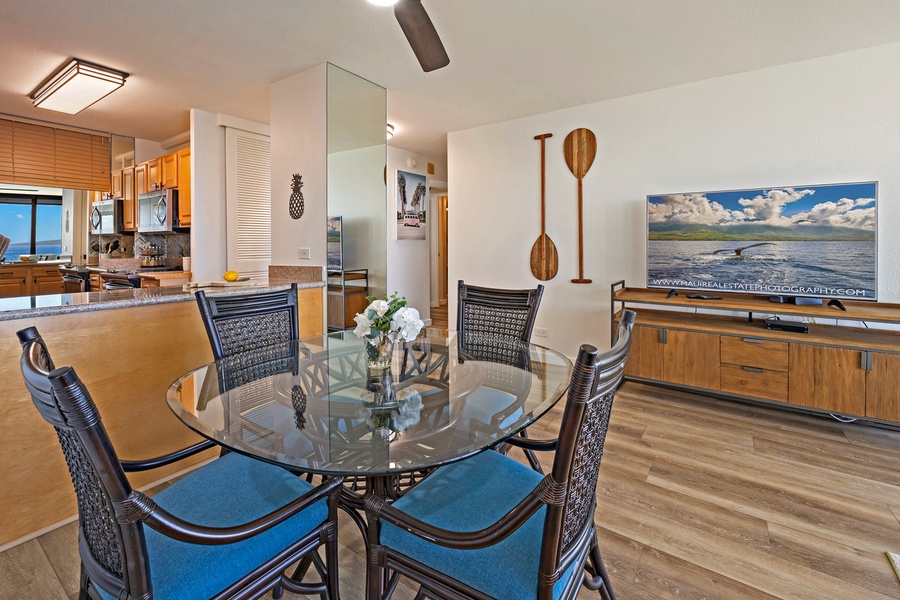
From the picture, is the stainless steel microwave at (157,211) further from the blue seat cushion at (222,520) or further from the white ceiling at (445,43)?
the blue seat cushion at (222,520)

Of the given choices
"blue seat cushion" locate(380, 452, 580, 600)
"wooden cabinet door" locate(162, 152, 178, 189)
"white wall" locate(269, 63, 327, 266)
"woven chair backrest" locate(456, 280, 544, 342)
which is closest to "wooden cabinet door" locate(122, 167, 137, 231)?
"wooden cabinet door" locate(162, 152, 178, 189)

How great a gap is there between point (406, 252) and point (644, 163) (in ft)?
10.5

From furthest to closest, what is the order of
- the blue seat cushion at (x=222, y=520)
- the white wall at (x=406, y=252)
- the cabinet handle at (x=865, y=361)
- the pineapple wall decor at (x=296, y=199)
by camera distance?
the white wall at (x=406, y=252), the pineapple wall decor at (x=296, y=199), the cabinet handle at (x=865, y=361), the blue seat cushion at (x=222, y=520)

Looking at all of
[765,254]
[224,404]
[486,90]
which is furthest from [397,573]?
[486,90]

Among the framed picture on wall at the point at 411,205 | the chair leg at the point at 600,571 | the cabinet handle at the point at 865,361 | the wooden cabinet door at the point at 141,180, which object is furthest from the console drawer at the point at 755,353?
the wooden cabinet door at the point at 141,180

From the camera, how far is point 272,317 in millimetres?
2104

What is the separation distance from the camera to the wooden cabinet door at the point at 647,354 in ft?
10.6

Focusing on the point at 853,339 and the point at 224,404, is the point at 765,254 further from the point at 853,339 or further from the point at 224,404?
the point at 224,404

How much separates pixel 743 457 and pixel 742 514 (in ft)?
2.10

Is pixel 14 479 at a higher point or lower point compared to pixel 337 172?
lower

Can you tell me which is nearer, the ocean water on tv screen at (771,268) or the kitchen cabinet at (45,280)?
the ocean water on tv screen at (771,268)

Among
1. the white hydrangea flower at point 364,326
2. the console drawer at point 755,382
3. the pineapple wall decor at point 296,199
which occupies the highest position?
the pineapple wall decor at point 296,199

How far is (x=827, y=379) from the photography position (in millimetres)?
2652

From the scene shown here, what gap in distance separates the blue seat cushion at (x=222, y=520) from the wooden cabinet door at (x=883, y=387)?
10.5 ft
